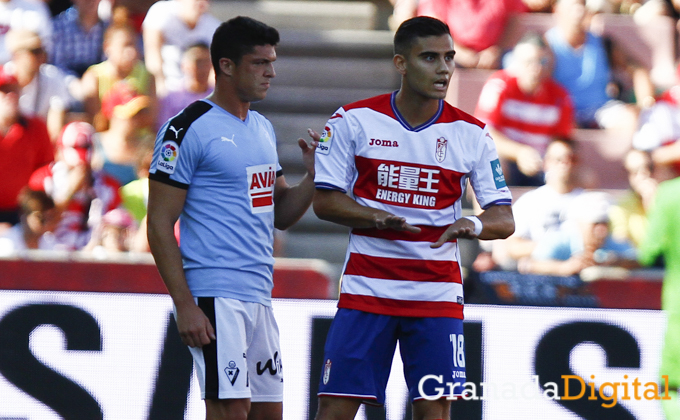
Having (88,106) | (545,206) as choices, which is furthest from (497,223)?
(88,106)

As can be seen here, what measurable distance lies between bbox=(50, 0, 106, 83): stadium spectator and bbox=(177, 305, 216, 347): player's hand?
16.9 ft

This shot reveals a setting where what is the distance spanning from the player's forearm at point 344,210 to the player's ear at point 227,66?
613 millimetres

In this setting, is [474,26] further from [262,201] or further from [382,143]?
[262,201]

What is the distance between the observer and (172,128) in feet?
11.8

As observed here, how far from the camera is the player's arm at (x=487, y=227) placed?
3.41 metres

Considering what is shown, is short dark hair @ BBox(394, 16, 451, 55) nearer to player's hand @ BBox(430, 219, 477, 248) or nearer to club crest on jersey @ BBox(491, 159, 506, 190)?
club crest on jersey @ BBox(491, 159, 506, 190)

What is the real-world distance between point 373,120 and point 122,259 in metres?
2.26

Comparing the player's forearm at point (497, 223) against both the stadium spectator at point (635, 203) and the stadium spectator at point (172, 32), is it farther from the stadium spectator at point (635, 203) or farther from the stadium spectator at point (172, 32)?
the stadium spectator at point (172, 32)

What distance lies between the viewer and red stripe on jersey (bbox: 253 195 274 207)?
369cm

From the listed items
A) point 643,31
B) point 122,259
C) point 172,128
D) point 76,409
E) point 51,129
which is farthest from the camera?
point 643,31

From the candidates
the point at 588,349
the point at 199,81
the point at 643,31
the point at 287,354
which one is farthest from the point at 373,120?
the point at 643,31

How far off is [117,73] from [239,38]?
4.32m

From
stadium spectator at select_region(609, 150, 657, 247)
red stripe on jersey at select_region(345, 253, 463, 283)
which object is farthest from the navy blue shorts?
stadium spectator at select_region(609, 150, 657, 247)

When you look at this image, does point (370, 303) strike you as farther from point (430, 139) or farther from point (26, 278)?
point (26, 278)
